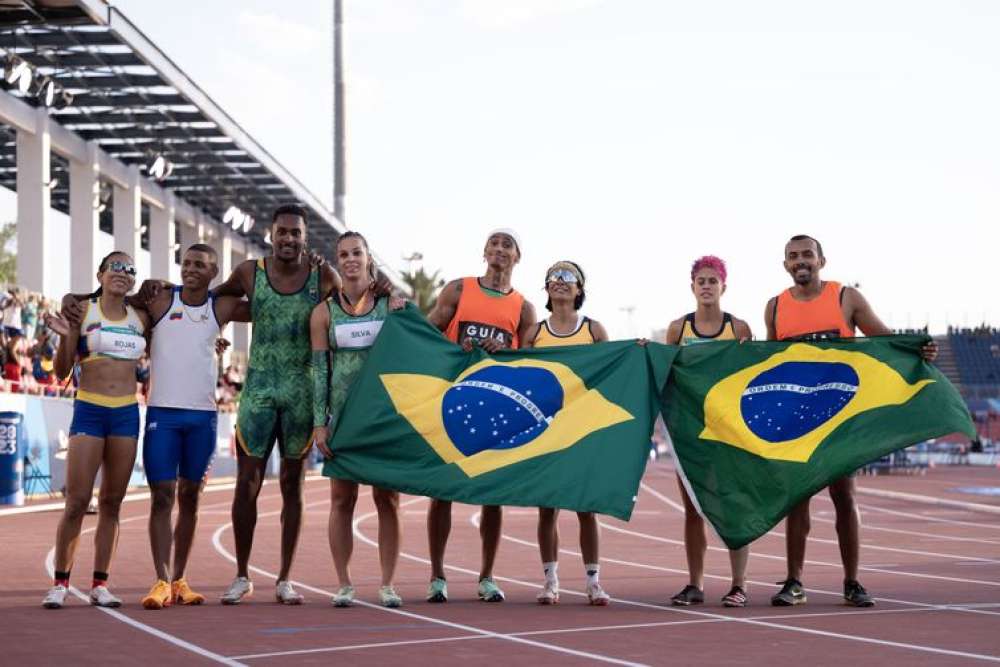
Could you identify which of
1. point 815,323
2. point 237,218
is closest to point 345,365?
point 815,323

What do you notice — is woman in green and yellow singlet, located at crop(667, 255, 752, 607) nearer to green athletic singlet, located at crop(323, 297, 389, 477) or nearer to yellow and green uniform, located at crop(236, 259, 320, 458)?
green athletic singlet, located at crop(323, 297, 389, 477)

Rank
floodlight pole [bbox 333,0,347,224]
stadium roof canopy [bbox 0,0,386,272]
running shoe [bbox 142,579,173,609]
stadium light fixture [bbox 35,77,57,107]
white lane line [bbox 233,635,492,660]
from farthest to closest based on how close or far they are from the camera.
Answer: floodlight pole [bbox 333,0,347,224]
stadium light fixture [bbox 35,77,57,107]
stadium roof canopy [bbox 0,0,386,272]
running shoe [bbox 142,579,173,609]
white lane line [bbox 233,635,492,660]

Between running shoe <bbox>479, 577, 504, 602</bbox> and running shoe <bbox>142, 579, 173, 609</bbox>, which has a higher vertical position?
running shoe <bbox>142, 579, 173, 609</bbox>

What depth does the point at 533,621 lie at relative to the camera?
872 centimetres

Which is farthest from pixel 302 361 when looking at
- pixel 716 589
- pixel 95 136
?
pixel 95 136

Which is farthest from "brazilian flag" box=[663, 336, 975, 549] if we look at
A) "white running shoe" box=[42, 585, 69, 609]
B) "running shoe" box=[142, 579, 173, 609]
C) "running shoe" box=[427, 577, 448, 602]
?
"white running shoe" box=[42, 585, 69, 609]

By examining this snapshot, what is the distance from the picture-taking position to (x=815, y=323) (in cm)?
1020

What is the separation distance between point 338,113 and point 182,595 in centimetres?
6580

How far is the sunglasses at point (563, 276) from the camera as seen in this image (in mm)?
10188

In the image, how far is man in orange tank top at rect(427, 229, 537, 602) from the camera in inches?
401

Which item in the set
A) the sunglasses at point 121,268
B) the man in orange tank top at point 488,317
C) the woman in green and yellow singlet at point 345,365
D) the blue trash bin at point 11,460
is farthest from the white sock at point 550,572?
the blue trash bin at point 11,460

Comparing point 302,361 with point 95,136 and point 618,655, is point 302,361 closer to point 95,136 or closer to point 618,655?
point 618,655

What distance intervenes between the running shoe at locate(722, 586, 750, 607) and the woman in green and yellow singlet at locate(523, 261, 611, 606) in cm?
78

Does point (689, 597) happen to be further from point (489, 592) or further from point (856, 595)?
point (489, 592)
